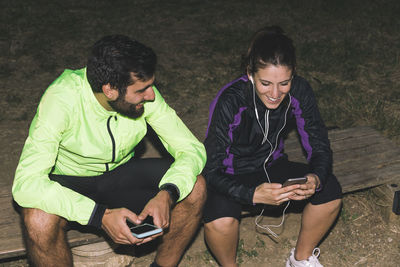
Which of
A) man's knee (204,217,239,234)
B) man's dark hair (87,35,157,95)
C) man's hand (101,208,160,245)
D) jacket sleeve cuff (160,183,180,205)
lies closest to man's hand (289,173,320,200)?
man's knee (204,217,239,234)

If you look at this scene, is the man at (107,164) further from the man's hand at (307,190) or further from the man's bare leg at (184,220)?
the man's hand at (307,190)

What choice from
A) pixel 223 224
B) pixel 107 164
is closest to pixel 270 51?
pixel 223 224

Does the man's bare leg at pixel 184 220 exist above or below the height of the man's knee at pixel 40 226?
below

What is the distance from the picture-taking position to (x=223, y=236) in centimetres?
351

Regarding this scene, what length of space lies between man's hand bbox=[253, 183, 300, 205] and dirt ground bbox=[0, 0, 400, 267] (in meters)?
0.98

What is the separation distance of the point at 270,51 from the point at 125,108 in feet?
3.72

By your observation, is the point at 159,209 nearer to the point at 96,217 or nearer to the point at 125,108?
the point at 96,217

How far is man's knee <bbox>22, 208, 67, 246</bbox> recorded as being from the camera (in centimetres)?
→ 303

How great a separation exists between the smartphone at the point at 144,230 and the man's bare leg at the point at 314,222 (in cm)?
130

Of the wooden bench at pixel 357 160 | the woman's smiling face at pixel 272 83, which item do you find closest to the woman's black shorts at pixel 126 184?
the wooden bench at pixel 357 160

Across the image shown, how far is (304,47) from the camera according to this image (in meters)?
8.09

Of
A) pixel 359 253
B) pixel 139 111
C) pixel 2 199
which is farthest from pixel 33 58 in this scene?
pixel 359 253

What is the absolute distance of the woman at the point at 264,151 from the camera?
3451 mm

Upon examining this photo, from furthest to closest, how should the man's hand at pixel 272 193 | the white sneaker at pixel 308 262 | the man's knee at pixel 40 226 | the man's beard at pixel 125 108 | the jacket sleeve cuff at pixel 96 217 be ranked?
the white sneaker at pixel 308 262, the man's hand at pixel 272 193, the man's beard at pixel 125 108, the jacket sleeve cuff at pixel 96 217, the man's knee at pixel 40 226
